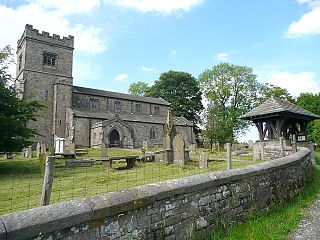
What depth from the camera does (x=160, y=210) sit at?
164 inches

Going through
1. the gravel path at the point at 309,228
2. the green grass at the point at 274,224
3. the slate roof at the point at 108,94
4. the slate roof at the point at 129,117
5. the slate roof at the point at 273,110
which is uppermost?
the slate roof at the point at 108,94

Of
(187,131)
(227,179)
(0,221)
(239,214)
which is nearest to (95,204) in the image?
(0,221)

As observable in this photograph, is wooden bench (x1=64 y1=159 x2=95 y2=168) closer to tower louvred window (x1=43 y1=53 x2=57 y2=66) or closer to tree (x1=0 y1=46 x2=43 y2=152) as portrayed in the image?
tree (x1=0 y1=46 x2=43 y2=152)

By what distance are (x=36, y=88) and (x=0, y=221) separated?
36371 millimetres

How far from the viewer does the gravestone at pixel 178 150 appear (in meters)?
15.5

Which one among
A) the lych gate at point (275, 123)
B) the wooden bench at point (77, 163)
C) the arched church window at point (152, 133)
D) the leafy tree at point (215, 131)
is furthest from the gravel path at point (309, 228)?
the arched church window at point (152, 133)

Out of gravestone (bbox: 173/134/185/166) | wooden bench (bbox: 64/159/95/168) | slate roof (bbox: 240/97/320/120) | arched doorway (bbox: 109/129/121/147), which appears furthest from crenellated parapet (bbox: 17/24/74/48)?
slate roof (bbox: 240/97/320/120)

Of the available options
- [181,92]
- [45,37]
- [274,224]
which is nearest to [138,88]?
[181,92]

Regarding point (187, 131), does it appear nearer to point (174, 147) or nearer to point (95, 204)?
point (174, 147)

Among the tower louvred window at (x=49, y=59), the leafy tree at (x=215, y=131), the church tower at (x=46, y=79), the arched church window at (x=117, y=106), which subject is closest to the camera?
the leafy tree at (x=215, y=131)

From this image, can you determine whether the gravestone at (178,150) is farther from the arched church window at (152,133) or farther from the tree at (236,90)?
the tree at (236,90)

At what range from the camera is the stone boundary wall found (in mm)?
2928

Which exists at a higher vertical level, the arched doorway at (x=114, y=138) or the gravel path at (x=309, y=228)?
the arched doorway at (x=114, y=138)

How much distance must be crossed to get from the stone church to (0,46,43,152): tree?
18194 mm
